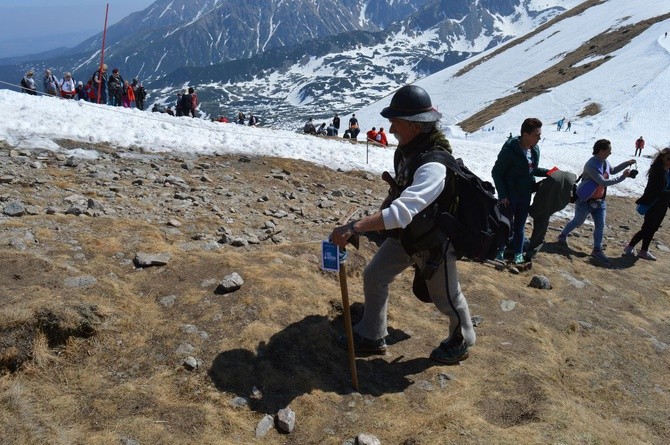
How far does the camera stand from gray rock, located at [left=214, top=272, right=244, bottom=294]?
618cm

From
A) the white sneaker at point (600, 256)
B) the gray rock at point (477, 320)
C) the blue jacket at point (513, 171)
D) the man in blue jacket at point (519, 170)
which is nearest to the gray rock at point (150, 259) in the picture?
the gray rock at point (477, 320)

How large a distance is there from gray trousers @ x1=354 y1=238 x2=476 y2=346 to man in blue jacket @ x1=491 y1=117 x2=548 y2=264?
355cm

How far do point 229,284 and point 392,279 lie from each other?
2.03 m

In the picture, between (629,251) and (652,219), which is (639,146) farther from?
(652,219)

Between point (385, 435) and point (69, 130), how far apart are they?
42.3 feet

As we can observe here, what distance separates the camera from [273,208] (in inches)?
424

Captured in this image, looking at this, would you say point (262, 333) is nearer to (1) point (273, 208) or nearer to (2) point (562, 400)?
(2) point (562, 400)

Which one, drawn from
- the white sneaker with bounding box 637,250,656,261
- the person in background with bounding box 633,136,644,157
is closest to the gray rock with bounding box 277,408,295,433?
Result: the white sneaker with bounding box 637,250,656,261

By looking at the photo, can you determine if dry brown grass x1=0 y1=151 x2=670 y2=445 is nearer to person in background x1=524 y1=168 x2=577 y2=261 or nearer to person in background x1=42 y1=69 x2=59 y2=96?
person in background x1=524 y1=168 x2=577 y2=261

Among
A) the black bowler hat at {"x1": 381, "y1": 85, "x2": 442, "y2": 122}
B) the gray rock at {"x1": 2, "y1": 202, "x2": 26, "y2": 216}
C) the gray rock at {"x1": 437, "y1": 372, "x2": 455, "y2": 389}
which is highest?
the black bowler hat at {"x1": 381, "y1": 85, "x2": 442, "y2": 122}

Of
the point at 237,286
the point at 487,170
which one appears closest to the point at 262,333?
the point at 237,286

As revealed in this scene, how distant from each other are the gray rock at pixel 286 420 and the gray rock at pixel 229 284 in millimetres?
1974

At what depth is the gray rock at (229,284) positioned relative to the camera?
618cm

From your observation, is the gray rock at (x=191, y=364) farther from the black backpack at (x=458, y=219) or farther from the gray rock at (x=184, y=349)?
the black backpack at (x=458, y=219)
